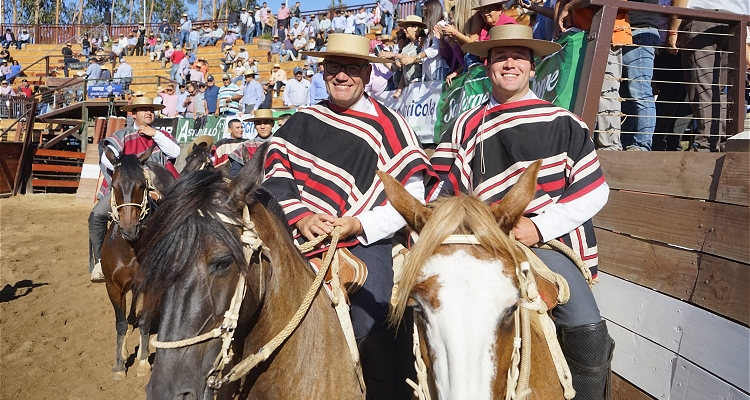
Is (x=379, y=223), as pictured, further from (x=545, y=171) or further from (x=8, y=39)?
(x=8, y=39)

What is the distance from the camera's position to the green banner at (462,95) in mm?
6371

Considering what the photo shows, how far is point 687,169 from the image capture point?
11.6 feet

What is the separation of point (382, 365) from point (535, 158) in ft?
4.46

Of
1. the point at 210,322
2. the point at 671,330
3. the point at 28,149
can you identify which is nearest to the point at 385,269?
the point at 210,322

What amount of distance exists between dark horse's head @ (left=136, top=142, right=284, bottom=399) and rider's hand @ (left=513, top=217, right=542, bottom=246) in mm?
1191

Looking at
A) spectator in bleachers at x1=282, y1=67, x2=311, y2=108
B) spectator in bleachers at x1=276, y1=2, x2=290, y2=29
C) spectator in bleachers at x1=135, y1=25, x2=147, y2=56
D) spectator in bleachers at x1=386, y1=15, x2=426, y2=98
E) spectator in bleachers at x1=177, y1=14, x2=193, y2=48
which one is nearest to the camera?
spectator in bleachers at x1=386, y1=15, x2=426, y2=98

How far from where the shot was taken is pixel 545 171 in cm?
293

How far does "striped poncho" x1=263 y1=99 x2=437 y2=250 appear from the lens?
3.27 metres

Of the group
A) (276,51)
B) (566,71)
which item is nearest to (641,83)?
(566,71)

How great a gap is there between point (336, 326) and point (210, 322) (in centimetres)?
82

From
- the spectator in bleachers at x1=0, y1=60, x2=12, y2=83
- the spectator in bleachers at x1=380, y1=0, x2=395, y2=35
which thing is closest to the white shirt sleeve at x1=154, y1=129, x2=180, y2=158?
the spectator in bleachers at x1=380, y1=0, x2=395, y2=35

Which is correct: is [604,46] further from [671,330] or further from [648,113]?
[671,330]

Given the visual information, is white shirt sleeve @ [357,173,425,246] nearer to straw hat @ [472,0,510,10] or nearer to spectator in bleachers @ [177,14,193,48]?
straw hat @ [472,0,510,10]

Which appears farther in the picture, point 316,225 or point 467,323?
point 316,225
